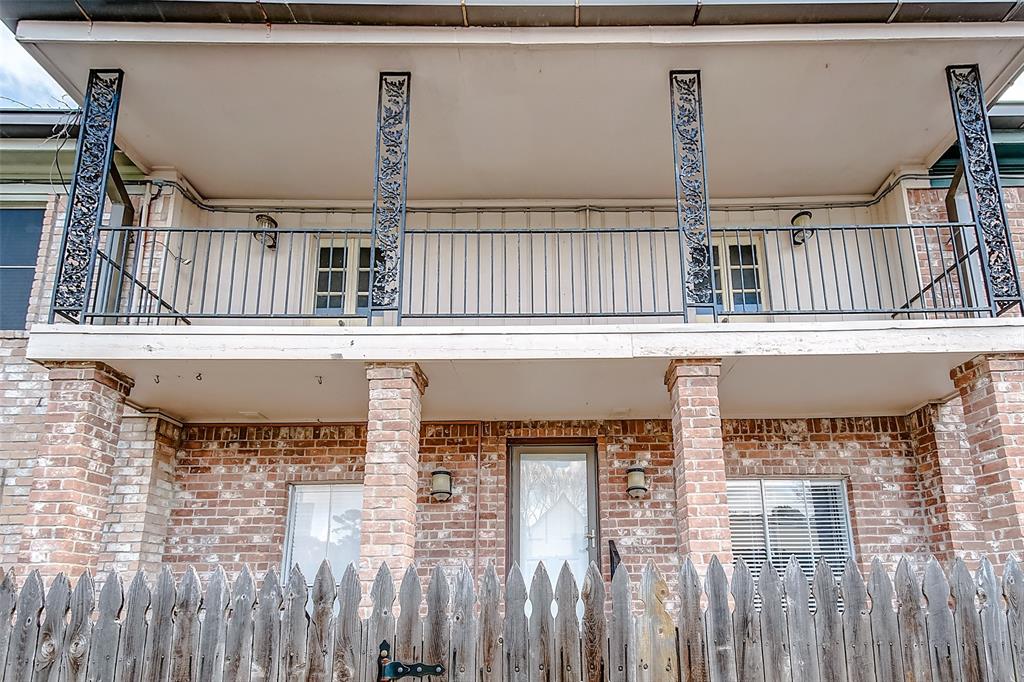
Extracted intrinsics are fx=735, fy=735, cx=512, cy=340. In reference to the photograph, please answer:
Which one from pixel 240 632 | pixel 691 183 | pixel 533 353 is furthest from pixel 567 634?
pixel 691 183

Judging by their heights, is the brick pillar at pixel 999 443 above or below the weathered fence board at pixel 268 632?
above

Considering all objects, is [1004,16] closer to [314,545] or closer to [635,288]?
[635,288]

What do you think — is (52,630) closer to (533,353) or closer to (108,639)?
(108,639)

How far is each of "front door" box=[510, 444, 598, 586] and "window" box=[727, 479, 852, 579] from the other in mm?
1526

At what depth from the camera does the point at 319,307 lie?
8.41 metres

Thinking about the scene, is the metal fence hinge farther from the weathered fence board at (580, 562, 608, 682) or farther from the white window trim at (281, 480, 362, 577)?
the white window trim at (281, 480, 362, 577)

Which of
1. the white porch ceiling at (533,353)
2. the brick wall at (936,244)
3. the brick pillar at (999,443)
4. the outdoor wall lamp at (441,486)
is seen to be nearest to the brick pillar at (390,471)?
the white porch ceiling at (533,353)

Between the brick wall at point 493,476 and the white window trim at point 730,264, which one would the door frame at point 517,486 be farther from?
the white window trim at point 730,264

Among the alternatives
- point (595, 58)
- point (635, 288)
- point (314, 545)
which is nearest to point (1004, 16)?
point (595, 58)

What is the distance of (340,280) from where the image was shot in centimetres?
838

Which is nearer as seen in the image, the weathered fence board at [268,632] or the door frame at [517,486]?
the weathered fence board at [268,632]

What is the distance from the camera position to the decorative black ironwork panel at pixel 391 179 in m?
6.08

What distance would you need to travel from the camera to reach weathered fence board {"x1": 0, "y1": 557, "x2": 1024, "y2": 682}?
3.35 meters

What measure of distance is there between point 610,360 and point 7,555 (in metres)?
6.21
